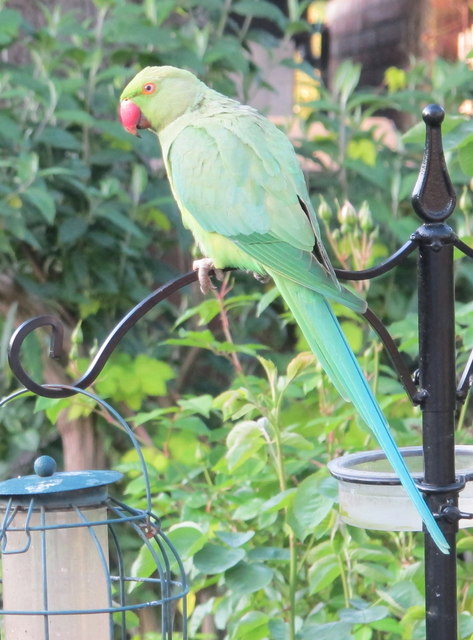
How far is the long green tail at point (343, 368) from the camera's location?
1115 millimetres

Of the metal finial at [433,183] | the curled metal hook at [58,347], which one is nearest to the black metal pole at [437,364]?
the metal finial at [433,183]

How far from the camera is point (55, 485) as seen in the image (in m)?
1.22

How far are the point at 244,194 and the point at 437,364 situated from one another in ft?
1.50

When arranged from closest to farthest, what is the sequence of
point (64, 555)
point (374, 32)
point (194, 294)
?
1. point (64, 555)
2. point (194, 294)
3. point (374, 32)

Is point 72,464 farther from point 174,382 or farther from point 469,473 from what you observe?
point 469,473

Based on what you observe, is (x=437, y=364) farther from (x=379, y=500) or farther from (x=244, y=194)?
(x=244, y=194)

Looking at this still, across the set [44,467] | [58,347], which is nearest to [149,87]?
[58,347]

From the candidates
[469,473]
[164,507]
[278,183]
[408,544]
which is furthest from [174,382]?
[469,473]

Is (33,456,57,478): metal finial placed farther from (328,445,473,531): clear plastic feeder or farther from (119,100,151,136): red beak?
(119,100,151,136): red beak

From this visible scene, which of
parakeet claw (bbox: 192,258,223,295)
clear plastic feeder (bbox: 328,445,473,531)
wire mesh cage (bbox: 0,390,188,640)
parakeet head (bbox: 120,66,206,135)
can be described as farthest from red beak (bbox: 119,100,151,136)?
clear plastic feeder (bbox: 328,445,473,531)

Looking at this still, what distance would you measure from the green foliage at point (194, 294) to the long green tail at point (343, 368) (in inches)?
15.0

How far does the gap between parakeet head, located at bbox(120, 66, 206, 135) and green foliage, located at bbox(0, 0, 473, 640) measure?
35 centimetres

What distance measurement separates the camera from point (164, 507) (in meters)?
2.01

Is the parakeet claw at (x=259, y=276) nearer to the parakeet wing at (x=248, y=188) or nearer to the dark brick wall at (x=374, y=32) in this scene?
the parakeet wing at (x=248, y=188)
